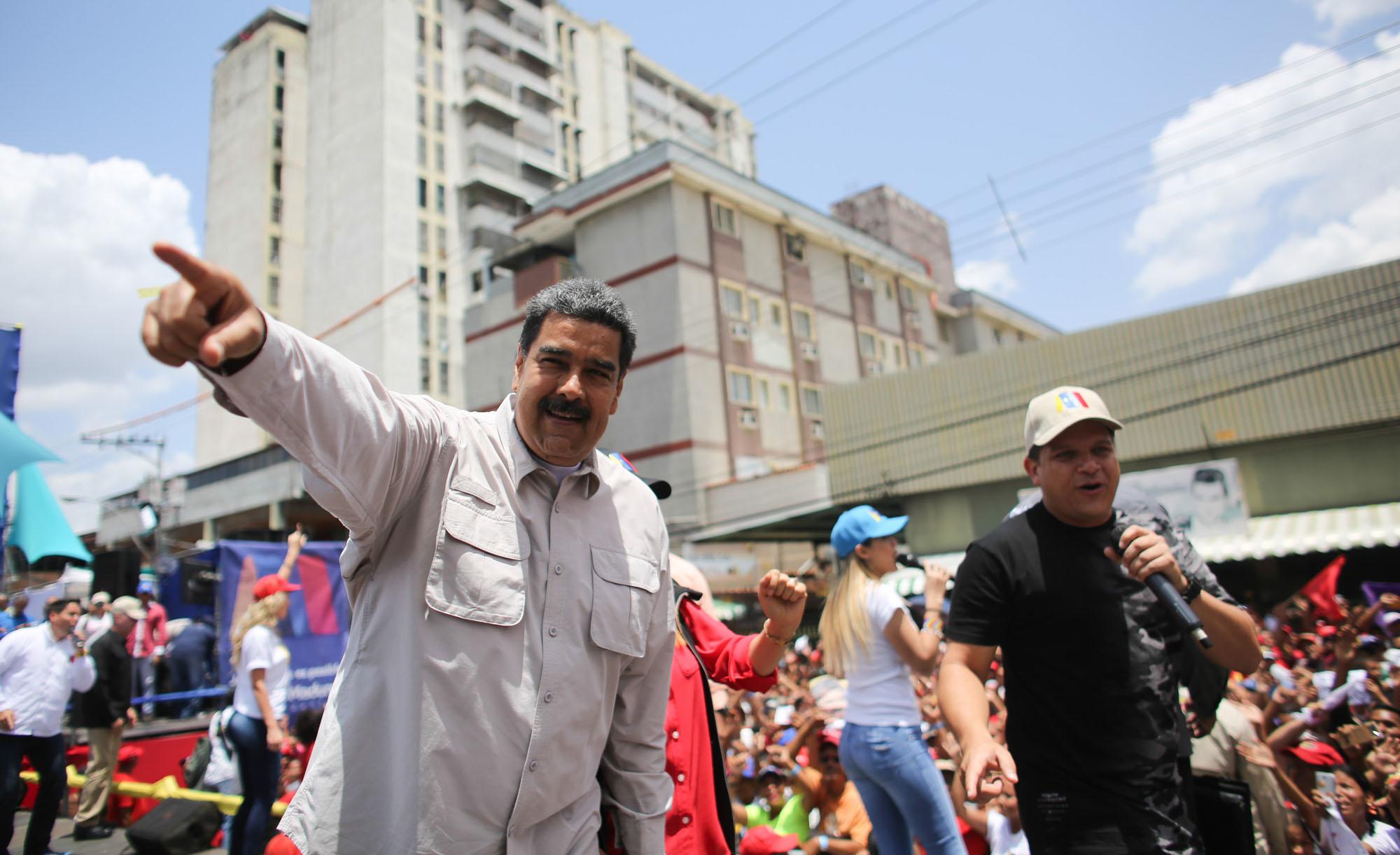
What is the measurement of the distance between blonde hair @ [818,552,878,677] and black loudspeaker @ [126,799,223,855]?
18.1 feet

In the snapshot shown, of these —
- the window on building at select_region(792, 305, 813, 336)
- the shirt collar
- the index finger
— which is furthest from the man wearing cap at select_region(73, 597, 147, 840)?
the window on building at select_region(792, 305, 813, 336)

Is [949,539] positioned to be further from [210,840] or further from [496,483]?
[496,483]

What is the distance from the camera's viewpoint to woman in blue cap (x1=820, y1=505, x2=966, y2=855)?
12.9ft

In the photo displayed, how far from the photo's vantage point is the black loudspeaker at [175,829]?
6.45 metres

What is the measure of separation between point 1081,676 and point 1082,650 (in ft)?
0.27

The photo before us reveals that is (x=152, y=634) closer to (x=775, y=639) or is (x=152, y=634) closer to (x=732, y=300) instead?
(x=775, y=639)

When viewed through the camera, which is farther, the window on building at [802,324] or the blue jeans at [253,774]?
the window on building at [802,324]

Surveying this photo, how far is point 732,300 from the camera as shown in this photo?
33438 mm

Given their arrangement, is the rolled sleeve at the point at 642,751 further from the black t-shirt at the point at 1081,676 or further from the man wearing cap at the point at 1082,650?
the black t-shirt at the point at 1081,676

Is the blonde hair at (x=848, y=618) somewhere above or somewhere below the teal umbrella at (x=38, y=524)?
below

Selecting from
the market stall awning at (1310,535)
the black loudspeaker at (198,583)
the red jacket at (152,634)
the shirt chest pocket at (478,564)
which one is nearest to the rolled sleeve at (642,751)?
the shirt chest pocket at (478,564)

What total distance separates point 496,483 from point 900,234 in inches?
1809

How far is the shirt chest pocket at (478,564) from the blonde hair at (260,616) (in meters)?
5.06

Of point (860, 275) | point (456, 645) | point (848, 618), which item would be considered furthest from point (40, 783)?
point (860, 275)
